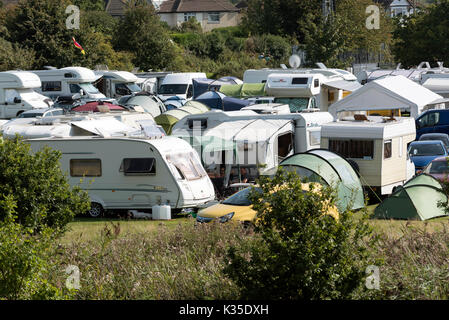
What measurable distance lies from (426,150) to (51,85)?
2013 cm

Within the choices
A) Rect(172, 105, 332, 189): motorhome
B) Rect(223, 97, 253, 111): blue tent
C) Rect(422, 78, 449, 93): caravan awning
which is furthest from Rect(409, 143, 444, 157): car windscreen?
Rect(422, 78, 449, 93): caravan awning

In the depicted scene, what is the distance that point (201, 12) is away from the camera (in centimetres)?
7794

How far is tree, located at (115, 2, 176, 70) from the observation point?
4831 centimetres

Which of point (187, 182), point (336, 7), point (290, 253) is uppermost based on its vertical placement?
point (336, 7)

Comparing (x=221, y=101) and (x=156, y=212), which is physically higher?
(x=221, y=101)

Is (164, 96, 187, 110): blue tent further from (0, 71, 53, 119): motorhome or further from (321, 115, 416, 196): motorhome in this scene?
(321, 115, 416, 196): motorhome

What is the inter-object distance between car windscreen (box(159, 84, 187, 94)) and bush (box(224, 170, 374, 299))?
3016 cm

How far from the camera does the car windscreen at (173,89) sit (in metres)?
37.3

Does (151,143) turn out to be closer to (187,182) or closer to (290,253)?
(187,182)

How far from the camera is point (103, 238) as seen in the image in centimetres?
1110

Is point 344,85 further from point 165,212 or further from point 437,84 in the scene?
point 165,212

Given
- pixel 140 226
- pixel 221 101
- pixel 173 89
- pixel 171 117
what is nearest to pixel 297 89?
pixel 221 101

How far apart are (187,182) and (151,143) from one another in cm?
118

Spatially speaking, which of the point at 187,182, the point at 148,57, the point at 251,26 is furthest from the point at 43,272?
the point at 251,26
